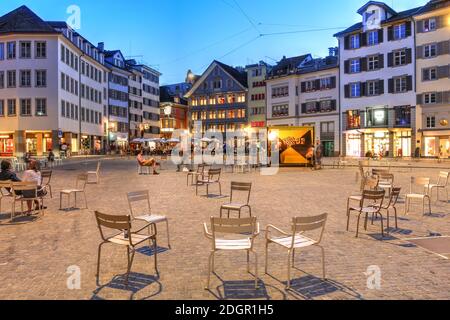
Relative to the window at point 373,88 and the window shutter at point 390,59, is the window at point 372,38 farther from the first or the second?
the window at point 373,88

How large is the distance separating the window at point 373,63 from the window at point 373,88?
1711 mm

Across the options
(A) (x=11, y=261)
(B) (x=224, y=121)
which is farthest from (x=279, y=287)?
(B) (x=224, y=121)

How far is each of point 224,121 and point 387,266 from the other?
75.7 m

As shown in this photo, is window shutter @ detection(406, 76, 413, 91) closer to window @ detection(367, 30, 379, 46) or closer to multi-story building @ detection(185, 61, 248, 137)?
window @ detection(367, 30, 379, 46)

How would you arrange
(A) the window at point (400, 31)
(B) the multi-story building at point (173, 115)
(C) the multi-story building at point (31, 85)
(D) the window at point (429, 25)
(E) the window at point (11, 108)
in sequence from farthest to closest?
(B) the multi-story building at point (173, 115), (A) the window at point (400, 31), (E) the window at point (11, 108), (C) the multi-story building at point (31, 85), (D) the window at point (429, 25)

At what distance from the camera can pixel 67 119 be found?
53.4m

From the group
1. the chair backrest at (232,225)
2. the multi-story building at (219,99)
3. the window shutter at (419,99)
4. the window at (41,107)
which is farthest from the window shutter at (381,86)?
the chair backrest at (232,225)

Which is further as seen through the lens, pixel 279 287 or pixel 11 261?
pixel 11 261

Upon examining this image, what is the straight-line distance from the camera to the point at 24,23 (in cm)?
5059

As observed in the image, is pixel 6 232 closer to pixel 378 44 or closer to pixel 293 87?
pixel 378 44

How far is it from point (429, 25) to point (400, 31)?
11.9 feet

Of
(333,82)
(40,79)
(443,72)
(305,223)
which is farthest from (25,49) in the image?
(305,223)

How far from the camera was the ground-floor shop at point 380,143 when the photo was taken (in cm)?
5059

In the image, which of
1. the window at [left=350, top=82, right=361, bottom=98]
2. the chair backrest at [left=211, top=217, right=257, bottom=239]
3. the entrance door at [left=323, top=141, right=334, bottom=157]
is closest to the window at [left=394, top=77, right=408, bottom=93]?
the window at [left=350, top=82, right=361, bottom=98]
